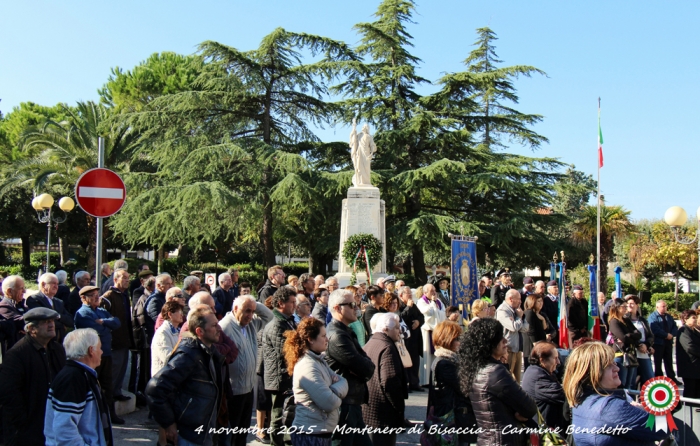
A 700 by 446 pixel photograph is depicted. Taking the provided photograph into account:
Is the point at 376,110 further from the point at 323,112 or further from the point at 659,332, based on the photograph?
the point at 659,332

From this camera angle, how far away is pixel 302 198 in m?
24.5

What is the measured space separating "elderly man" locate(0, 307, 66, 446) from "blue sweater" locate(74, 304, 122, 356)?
187 cm

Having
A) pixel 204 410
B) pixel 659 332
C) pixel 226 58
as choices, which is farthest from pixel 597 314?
pixel 226 58

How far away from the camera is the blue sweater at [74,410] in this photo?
11.4 ft

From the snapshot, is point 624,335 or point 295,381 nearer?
point 295,381

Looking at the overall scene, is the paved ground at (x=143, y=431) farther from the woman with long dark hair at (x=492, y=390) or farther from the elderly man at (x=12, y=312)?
the woman with long dark hair at (x=492, y=390)

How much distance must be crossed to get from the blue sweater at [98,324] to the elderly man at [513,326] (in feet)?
15.7

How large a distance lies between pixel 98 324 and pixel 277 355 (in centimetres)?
215

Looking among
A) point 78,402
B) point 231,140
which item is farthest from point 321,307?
point 231,140

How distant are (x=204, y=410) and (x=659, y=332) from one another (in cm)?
846

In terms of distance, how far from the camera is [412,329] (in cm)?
896

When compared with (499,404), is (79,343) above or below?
above

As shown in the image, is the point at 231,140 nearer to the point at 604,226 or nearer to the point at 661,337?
the point at 604,226

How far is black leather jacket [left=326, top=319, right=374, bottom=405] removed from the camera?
4.45 metres
